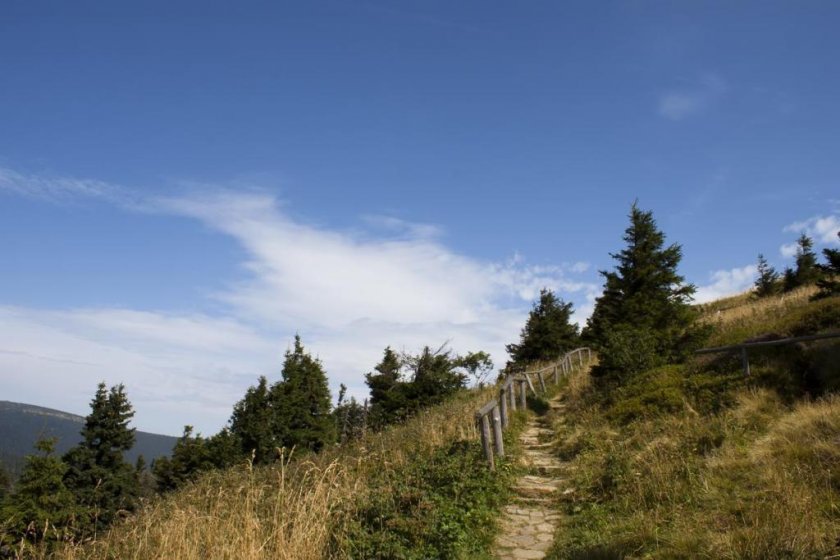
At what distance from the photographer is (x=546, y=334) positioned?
34.4m

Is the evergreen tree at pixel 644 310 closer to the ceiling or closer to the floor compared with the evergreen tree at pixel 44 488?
closer to the ceiling

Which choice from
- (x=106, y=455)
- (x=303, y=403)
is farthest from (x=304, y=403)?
(x=106, y=455)

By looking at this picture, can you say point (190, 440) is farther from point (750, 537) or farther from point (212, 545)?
point (750, 537)

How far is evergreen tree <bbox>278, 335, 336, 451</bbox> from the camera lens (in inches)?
1688

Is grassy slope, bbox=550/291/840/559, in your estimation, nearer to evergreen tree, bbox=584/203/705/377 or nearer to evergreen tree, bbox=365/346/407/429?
evergreen tree, bbox=584/203/705/377

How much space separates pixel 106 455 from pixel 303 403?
50.4ft

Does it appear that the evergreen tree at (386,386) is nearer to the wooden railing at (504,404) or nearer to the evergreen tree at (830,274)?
the wooden railing at (504,404)

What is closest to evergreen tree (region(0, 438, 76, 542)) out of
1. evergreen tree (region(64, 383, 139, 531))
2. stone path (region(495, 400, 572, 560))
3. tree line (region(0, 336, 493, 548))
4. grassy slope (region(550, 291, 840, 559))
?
tree line (region(0, 336, 493, 548))

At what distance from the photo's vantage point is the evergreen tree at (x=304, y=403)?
1688 inches

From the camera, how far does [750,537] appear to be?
16.4ft

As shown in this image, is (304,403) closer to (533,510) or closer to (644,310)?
(644,310)

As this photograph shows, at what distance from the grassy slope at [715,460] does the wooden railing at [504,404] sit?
1.58 meters

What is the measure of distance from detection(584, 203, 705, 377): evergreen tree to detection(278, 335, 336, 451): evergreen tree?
2707 centimetres

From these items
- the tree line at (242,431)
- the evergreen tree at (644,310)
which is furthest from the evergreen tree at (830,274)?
the tree line at (242,431)
